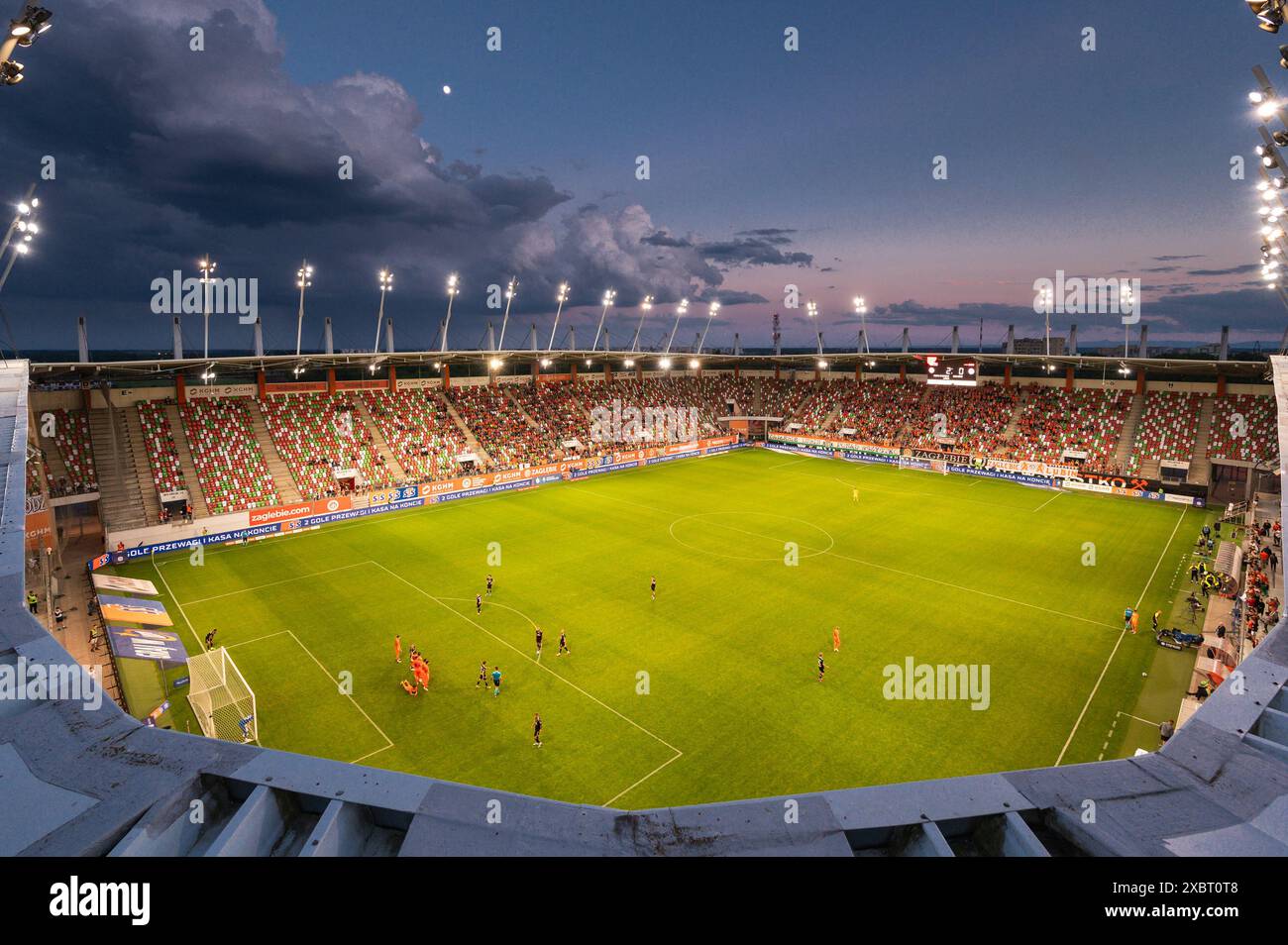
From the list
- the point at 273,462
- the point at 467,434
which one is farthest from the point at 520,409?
the point at 273,462

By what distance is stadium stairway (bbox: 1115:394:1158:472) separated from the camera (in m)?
54.0

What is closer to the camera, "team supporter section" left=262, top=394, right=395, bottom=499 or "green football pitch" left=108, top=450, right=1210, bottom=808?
"green football pitch" left=108, top=450, right=1210, bottom=808

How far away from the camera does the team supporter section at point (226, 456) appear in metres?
41.9

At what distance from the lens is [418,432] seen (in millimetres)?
56219

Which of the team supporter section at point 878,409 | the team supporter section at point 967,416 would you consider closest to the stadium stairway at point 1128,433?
the team supporter section at point 967,416

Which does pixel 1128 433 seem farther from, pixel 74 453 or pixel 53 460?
pixel 53 460

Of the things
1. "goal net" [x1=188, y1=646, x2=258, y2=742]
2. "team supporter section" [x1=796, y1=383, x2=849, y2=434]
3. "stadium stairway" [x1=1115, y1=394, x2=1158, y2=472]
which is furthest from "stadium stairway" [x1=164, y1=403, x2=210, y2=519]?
"stadium stairway" [x1=1115, y1=394, x2=1158, y2=472]

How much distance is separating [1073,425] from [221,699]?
66.4 meters

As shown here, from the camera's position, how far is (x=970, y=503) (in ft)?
160

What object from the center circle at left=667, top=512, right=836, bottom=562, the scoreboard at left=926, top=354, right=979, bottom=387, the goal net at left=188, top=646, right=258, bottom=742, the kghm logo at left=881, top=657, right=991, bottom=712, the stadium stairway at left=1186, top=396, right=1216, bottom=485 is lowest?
the kghm logo at left=881, top=657, right=991, bottom=712

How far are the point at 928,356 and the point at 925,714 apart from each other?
170 ft

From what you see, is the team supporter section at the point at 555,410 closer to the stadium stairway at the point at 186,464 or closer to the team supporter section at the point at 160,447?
the stadium stairway at the point at 186,464

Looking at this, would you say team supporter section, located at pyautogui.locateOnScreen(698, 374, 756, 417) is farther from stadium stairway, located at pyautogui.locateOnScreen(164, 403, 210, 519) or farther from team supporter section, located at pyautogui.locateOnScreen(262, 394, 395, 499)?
stadium stairway, located at pyautogui.locateOnScreen(164, 403, 210, 519)

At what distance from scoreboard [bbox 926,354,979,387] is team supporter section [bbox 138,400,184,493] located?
6327 centimetres
